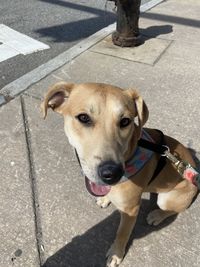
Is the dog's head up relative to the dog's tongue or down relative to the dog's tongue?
up

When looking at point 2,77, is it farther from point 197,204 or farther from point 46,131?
point 197,204

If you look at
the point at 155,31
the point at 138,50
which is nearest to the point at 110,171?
the point at 138,50

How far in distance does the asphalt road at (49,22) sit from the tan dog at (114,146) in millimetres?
2894

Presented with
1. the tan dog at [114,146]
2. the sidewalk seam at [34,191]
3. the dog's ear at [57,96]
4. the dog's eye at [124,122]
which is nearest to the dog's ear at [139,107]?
the tan dog at [114,146]

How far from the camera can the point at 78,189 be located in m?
3.77

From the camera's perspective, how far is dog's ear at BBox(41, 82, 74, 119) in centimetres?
290

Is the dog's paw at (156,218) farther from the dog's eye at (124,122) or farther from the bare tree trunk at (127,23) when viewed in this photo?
the bare tree trunk at (127,23)

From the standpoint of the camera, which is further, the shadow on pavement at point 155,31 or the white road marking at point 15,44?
the shadow on pavement at point 155,31

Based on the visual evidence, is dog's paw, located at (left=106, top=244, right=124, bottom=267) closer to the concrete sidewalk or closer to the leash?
the concrete sidewalk

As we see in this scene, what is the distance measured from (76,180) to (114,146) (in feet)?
4.54

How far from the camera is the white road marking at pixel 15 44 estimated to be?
629 centimetres

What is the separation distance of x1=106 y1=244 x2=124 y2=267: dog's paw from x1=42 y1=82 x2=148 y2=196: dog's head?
81 centimetres

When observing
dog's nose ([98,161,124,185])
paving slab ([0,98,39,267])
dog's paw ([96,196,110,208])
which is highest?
dog's nose ([98,161,124,185])

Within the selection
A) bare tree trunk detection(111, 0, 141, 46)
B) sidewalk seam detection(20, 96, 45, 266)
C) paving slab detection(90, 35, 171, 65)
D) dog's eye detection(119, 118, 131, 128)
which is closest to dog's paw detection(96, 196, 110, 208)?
sidewalk seam detection(20, 96, 45, 266)
